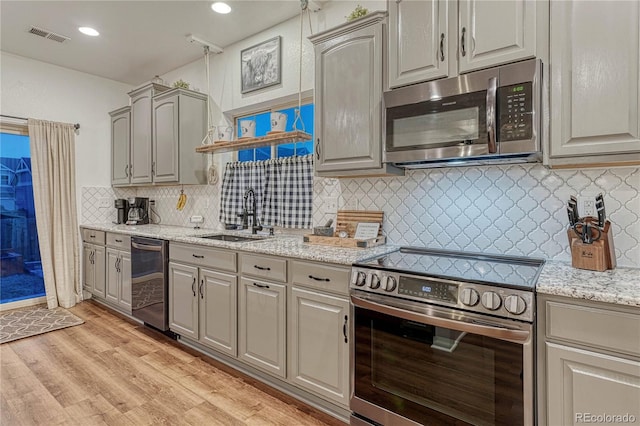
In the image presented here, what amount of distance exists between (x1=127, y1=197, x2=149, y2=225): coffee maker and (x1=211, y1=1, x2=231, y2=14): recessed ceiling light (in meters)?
2.53

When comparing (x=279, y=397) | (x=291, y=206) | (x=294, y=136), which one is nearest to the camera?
(x=279, y=397)

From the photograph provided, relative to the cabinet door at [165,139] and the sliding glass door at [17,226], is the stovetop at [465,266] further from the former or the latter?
the sliding glass door at [17,226]

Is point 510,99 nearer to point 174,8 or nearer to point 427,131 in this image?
point 427,131

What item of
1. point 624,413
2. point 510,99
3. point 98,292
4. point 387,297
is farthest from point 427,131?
point 98,292

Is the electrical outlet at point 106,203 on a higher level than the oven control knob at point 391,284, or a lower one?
higher

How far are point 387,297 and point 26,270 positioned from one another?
175 inches

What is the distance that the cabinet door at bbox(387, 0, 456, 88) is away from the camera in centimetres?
191

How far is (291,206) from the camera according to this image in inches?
120

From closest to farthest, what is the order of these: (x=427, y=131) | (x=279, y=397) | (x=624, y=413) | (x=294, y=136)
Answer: (x=624, y=413) → (x=427, y=131) → (x=279, y=397) → (x=294, y=136)

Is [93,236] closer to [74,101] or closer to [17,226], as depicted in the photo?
[17,226]

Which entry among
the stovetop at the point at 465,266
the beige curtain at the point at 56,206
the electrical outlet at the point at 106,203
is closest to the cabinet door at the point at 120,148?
the electrical outlet at the point at 106,203

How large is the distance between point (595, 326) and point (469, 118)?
3.46 feet

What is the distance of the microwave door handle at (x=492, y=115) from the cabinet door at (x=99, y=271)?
3.99m

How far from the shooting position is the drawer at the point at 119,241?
3537 mm
